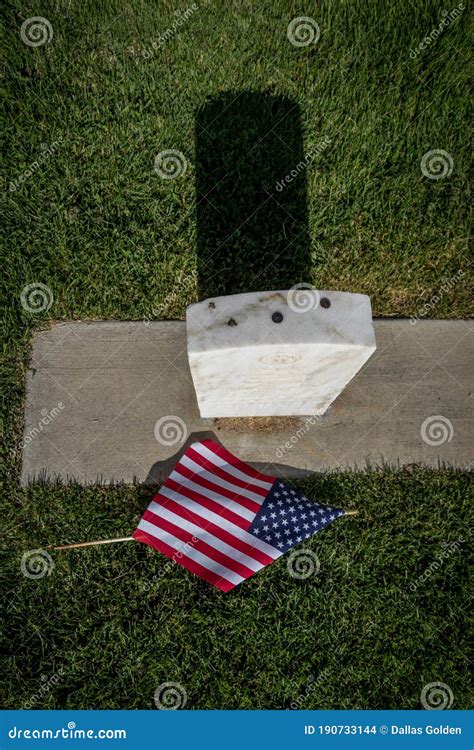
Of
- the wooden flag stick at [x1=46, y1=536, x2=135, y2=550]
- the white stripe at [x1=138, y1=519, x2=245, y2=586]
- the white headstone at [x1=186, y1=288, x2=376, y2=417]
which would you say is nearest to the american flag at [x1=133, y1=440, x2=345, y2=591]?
the white stripe at [x1=138, y1=519, x2=245, y2=586]

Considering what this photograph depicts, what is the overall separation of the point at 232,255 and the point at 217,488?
7.22 ft

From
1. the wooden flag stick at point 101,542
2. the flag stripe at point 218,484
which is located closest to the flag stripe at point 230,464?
the flag stripe at point 218,484

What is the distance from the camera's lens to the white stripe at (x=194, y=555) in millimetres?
3928

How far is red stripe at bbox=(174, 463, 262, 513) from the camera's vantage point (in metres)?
4.04

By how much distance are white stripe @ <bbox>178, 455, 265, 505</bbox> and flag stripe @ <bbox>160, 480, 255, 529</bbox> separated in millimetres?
148

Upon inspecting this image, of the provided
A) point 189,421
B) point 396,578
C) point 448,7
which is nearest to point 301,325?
point 189,421

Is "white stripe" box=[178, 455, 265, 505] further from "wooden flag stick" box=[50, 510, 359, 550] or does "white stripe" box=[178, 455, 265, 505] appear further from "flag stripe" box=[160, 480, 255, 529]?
"wooden flag stick" box=[50, 510, 359, 550]

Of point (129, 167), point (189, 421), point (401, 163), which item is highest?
point (401, 163)

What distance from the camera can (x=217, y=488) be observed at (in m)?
4.14

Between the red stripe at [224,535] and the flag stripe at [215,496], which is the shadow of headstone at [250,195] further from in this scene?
the red stripe at [224,535]

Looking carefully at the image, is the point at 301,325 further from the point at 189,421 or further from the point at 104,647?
the point at 104,647

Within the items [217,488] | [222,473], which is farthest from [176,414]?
[217,488]

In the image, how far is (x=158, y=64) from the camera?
5.69 m

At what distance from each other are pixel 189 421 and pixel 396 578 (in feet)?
6.81
